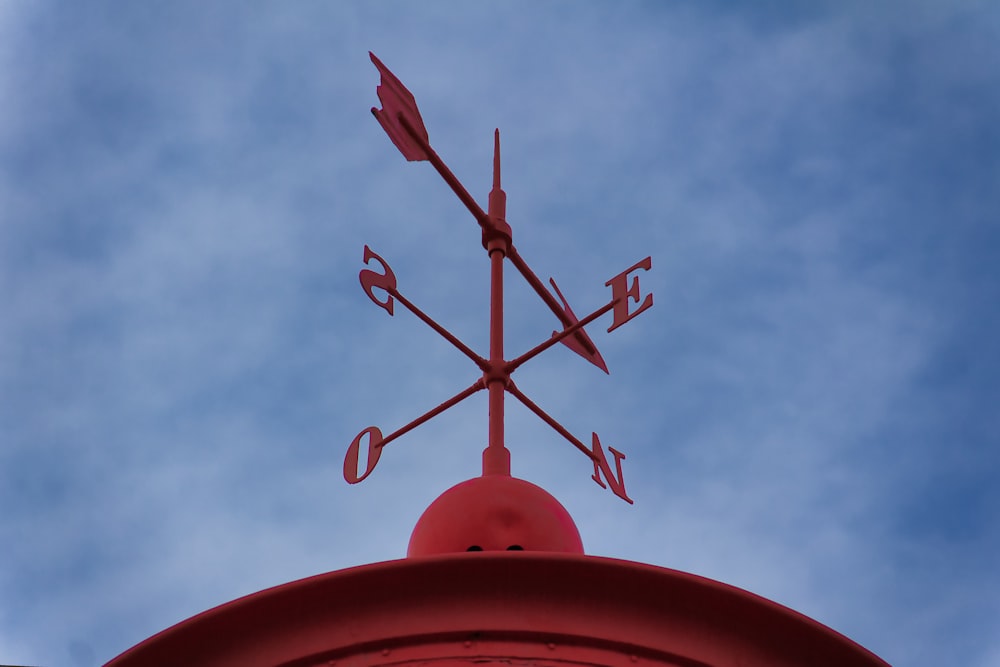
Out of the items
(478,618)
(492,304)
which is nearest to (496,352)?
(492,304)

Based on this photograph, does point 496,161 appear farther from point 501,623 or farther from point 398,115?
point 501,623

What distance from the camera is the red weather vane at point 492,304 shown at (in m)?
5.96

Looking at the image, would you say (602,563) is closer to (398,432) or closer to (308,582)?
(308,582)

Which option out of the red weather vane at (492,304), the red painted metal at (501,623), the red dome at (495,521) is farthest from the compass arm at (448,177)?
the red painted metal at (501,623)

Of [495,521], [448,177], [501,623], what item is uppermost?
[448,177]

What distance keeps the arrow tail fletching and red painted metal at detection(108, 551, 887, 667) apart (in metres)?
3.11

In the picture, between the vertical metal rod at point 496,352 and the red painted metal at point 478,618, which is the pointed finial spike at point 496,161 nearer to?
the vertical metal rod at point 496,352

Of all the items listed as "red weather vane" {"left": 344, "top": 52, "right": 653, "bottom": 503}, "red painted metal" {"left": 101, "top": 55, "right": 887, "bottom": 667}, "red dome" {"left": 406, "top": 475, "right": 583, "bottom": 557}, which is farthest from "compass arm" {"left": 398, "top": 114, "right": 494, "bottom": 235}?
"red painted metal" {"left": 101, "top": 55, "right": 887, "bottom": 667}

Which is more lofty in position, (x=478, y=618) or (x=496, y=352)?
(x=496, y=352)

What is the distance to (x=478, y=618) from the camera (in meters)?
4.05

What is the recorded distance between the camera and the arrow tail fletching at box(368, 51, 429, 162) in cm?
658

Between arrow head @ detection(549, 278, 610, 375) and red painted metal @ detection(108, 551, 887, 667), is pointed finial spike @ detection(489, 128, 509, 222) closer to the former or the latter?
arrow head @ detection(549, 278, 610, 375)

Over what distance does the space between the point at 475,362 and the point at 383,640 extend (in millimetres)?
2142

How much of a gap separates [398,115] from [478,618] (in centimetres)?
344
